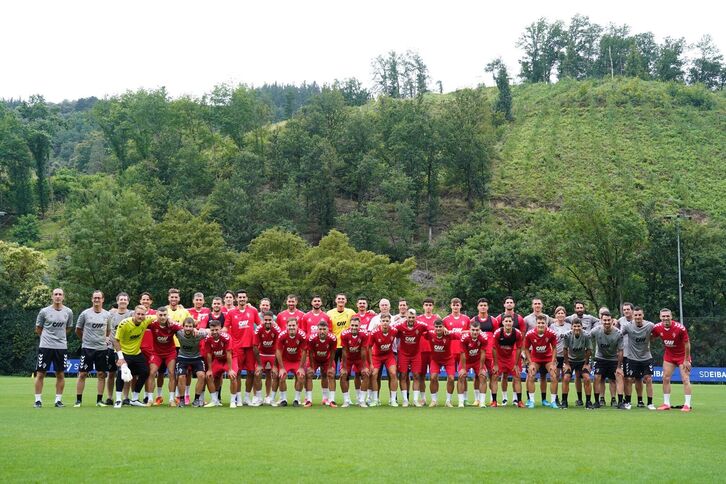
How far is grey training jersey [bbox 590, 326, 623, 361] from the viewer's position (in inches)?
715

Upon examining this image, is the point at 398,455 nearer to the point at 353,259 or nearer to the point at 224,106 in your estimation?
the point at 353,259

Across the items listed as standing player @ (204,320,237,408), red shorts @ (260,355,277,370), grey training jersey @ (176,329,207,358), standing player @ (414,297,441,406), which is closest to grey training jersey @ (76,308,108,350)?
grey training jersey @ (176,329,207,358)

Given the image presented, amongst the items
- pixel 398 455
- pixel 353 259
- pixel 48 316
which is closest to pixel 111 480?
pixel 398 455

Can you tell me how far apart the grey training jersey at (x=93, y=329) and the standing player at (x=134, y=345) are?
33 cm

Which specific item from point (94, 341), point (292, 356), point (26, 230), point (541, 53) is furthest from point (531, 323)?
point (541, 53)

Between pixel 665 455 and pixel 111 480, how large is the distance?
251 inches

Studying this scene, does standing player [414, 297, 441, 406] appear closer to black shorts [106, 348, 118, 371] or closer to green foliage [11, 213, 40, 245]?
black shorts [106, 348, 118, 371]

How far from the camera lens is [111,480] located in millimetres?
7734

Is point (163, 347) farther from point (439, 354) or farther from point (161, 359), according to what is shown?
point (439, 354)

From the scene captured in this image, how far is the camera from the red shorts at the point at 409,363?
18641mm

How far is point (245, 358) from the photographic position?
Result: 1834cm

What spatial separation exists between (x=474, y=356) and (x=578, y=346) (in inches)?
93.3

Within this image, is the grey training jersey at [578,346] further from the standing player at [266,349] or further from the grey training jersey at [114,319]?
the grey training jersey at [114,319]

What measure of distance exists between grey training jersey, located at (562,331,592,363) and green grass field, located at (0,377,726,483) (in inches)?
106
